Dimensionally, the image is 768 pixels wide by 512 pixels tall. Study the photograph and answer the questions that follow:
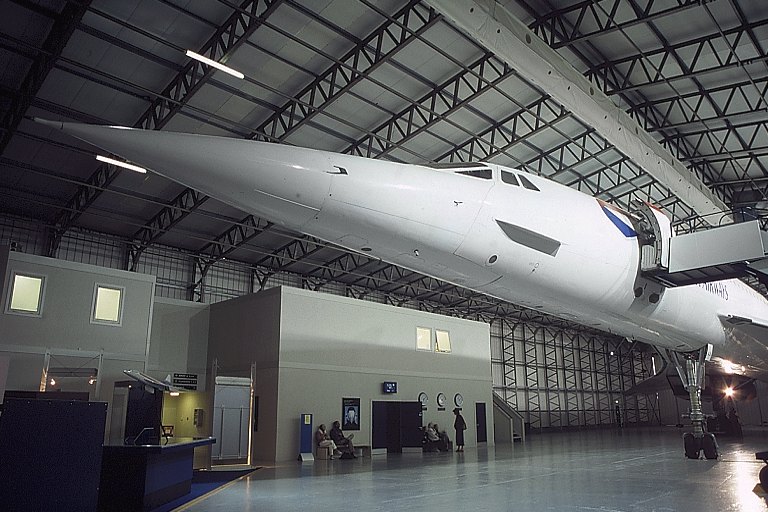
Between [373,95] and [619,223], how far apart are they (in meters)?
11.0

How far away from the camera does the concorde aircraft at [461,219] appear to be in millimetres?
5008

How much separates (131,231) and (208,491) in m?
18.5

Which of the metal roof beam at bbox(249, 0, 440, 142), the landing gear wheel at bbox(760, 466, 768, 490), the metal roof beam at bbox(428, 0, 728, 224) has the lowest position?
the landing gear wheel at bbox(760, 466, 768, 490)

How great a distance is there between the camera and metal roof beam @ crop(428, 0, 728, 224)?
1102 cm

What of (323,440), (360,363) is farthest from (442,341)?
(323,440)

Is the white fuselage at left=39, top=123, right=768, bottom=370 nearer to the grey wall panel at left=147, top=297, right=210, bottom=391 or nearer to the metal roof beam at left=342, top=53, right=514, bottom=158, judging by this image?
the metal roof beam at left=342, top=53, right=514, bottom=158

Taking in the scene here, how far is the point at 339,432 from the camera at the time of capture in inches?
735

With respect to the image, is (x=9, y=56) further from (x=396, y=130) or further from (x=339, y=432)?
(x=339, y=432)

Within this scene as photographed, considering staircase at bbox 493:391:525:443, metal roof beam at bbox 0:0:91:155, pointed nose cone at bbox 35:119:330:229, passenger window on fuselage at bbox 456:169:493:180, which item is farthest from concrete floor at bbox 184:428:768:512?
staircase at bbox 493:391:525:443

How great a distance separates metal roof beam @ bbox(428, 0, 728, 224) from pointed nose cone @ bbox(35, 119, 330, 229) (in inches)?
252

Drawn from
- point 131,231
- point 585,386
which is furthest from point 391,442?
point 585,386

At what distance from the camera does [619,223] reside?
835cm

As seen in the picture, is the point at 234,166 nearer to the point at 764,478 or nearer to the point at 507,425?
the point at 764,478

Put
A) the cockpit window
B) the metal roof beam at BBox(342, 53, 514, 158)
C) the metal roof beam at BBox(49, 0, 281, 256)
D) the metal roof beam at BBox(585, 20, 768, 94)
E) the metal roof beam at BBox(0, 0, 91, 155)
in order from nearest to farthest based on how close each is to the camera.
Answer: the cockpit window, the metal roof beam at BBox(0, 0, 91, 155), the metal roof beam at BBox(49, 0, 281, 256), the metal roof beam at BBox(585, 20, 768, 94), the metal roof beam at BBox(342, 53, 514, 158)
